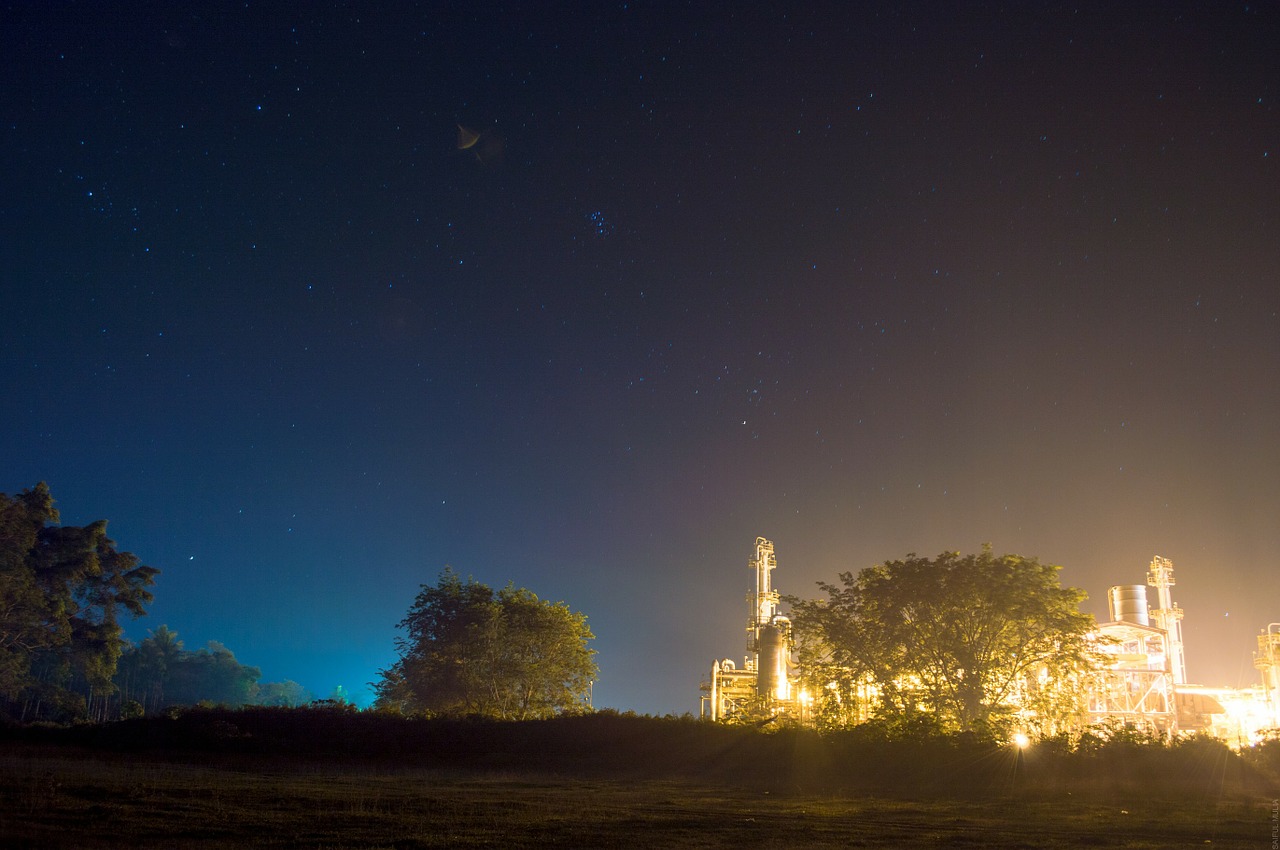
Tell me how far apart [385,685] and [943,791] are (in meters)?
56.6

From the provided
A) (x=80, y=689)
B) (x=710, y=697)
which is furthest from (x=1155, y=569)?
(x=80, y=689)

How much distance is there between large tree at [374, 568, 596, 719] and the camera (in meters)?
51.1

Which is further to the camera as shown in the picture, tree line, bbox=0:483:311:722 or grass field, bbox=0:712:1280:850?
tree line, bbox=0:483:311:722

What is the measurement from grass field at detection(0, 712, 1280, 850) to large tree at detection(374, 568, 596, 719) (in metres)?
18.7

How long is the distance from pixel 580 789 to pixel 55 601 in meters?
54.2

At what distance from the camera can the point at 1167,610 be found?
8075cm

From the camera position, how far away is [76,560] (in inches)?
2288

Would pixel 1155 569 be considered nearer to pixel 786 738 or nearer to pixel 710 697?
pixel 710 697

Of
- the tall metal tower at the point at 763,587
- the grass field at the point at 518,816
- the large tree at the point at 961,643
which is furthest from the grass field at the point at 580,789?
the tall metal tower at the point at 763,587

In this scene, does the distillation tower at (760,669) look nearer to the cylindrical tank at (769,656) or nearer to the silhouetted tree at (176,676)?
the cylindrical tank at (769,656)

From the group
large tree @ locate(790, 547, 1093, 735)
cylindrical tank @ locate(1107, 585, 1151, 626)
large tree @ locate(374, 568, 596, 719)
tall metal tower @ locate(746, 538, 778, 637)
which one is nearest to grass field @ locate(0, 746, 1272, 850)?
large tree @ locate(790, 547, 1093, 735)

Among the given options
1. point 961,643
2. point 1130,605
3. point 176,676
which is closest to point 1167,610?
point 1130,605

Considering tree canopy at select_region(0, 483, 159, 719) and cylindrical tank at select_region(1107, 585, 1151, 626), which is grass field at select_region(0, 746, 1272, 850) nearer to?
tree canopy at select_region(0, 483, 159, 719)

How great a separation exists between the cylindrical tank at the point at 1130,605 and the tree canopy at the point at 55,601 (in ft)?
271
